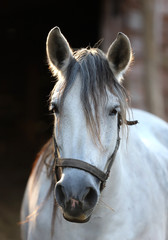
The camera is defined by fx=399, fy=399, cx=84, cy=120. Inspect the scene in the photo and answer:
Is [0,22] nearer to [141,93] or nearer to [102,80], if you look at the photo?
[141,93]

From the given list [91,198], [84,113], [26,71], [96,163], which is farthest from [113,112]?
[26,71]

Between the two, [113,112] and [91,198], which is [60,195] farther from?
[113,112]

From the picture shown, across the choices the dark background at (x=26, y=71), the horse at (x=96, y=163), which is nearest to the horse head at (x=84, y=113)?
the horse at (x=96, y=163)

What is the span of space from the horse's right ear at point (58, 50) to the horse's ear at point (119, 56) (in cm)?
22

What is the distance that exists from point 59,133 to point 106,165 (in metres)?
0.29

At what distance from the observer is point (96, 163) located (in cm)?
189

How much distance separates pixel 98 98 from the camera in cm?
197

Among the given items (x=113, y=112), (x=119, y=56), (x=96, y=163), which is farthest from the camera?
(x=119, y=56)

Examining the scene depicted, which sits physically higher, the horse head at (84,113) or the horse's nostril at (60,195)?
the horse head at (84,113)

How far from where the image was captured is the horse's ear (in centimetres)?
210

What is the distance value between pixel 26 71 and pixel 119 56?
7.81 meters

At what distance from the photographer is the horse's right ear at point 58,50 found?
2.10 m

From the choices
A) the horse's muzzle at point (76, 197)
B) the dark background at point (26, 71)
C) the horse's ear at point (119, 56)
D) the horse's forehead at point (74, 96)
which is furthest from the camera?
the dark background at point (26, 71)

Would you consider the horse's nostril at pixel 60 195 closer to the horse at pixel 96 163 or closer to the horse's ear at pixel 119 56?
the horse at pixel 96 163
